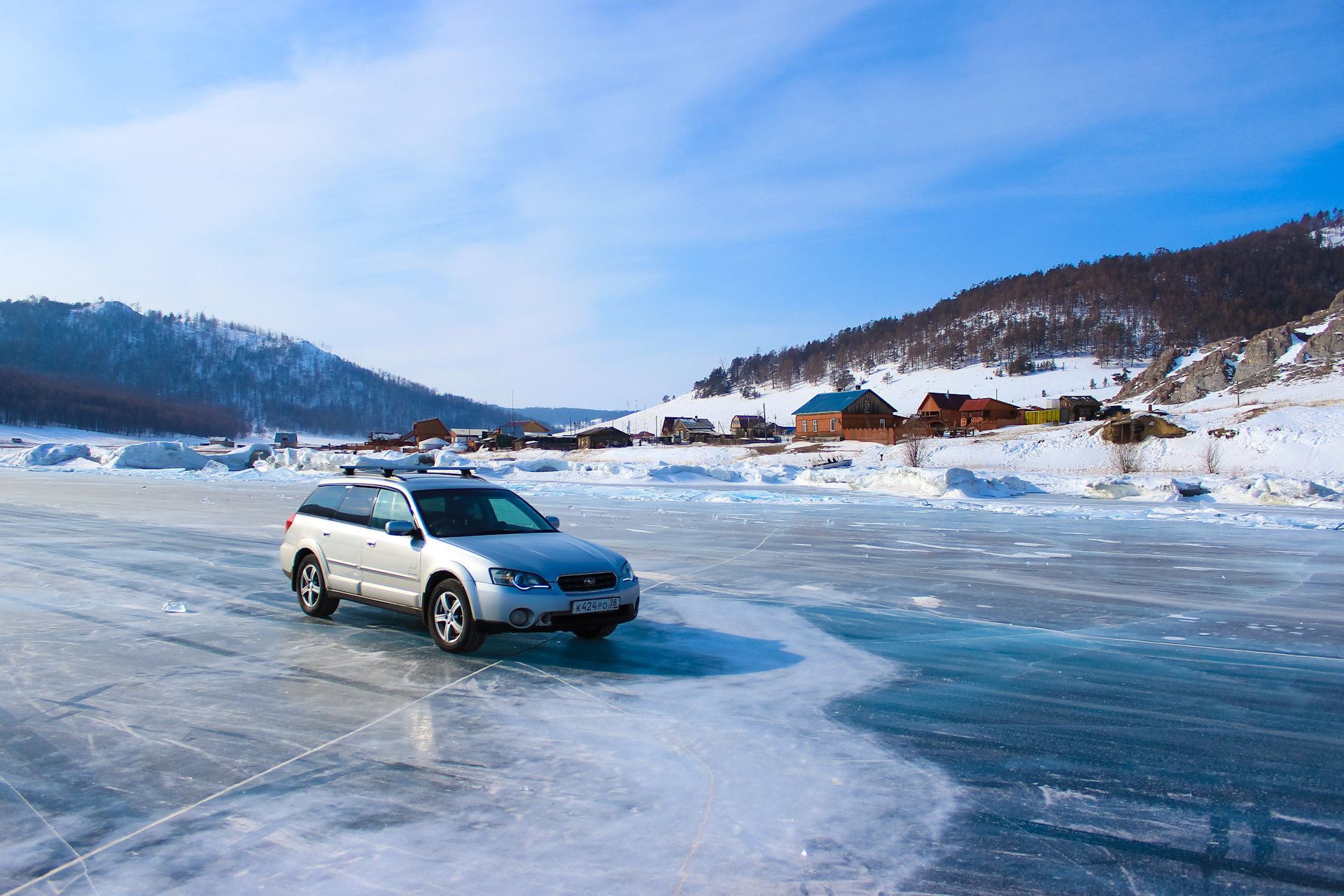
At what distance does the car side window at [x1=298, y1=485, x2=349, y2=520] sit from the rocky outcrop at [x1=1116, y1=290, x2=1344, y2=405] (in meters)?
97.4

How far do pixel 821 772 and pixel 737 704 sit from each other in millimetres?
1388

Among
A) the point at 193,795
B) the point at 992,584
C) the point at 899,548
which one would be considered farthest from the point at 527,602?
the point at 899,548

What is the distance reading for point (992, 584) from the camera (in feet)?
38.8

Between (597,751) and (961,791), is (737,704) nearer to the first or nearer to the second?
(597,751)

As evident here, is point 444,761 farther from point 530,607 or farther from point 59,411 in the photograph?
point 59,411

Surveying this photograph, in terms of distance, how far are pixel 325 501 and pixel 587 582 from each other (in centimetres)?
390

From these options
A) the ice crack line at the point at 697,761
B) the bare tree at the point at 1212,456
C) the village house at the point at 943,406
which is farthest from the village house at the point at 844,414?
the ice crack line at the point at 697,761

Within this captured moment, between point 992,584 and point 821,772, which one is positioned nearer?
point 821,772

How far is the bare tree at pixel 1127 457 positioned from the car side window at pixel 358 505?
43.6 meters

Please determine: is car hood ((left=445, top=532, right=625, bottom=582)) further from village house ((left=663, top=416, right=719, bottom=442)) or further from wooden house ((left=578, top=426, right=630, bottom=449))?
village house ((left=663, top=416, right=719, bottom=442))

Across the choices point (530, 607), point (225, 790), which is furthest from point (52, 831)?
point (530, 607)

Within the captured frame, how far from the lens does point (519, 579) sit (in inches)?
284

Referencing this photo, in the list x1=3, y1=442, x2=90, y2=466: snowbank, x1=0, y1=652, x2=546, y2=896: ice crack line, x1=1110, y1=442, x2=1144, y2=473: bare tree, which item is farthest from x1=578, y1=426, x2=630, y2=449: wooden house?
x1=0, y1=652, x2=546, y2=896: ice crack line

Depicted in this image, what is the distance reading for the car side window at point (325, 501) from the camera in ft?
30.5
